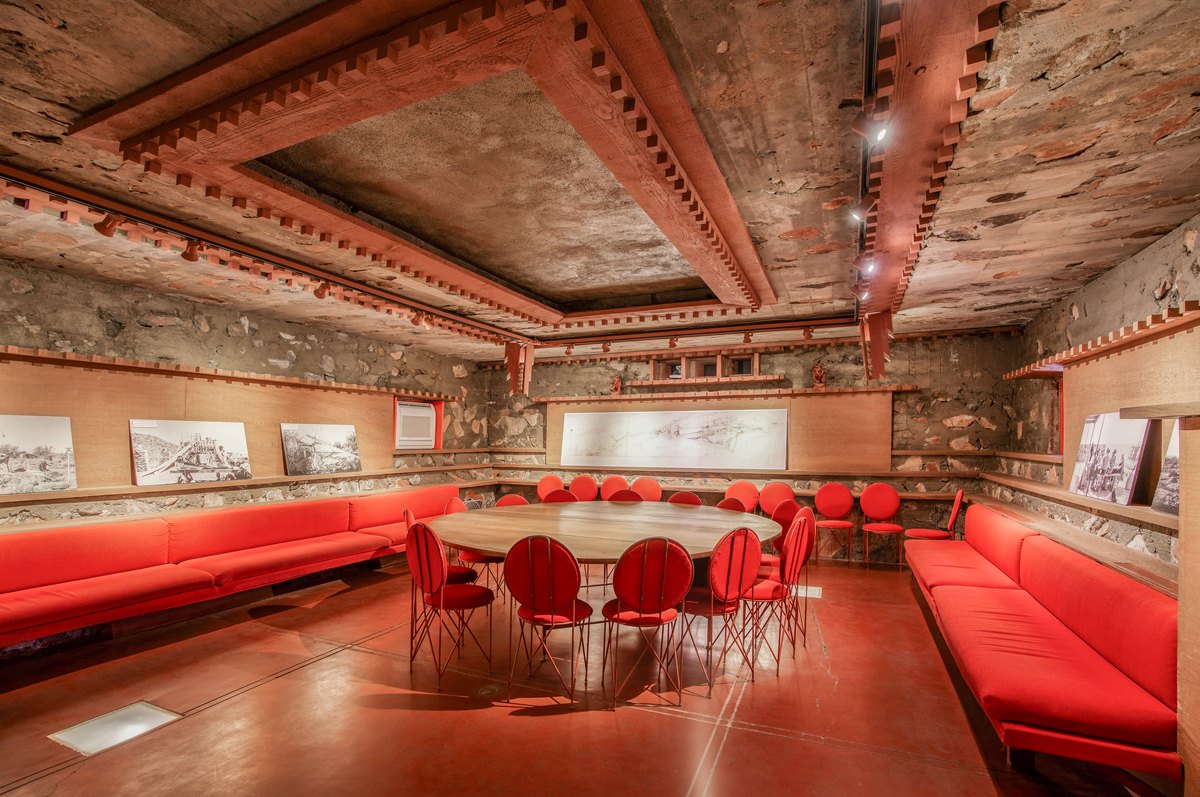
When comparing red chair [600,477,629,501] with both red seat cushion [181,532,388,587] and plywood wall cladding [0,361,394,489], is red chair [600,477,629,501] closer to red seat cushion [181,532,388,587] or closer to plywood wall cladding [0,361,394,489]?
red seat cushion [181,532,388,587]

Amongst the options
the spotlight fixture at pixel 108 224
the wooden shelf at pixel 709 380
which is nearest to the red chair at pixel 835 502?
the wooden shelf at pixel 709 380

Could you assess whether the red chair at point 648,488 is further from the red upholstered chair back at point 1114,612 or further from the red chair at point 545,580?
the red upholstered chair back at point 1114,612

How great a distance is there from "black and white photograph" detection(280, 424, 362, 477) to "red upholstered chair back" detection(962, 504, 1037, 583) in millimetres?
6733

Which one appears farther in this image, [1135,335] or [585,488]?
[585,488]

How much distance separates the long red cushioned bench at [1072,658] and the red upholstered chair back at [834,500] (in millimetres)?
2660

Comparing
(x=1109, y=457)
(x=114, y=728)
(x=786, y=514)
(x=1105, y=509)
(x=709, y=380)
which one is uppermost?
(x=709, y=380)

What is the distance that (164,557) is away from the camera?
4.27m

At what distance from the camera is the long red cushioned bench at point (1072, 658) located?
1.95 meters

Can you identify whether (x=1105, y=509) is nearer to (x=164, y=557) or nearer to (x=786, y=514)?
(x=786, y=514)

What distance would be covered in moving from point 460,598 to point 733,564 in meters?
1.71

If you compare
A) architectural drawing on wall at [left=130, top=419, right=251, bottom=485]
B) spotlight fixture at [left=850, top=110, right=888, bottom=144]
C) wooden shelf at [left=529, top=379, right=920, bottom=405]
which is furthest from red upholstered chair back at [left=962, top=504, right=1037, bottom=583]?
architectural drawing on wall at [left=130, top=419, right=251, bottom=485]

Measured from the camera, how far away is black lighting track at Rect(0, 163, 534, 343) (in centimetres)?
262

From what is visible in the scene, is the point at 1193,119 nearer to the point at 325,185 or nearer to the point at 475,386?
the point at 325,185

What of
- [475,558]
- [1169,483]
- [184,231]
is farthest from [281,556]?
[1169,483]
